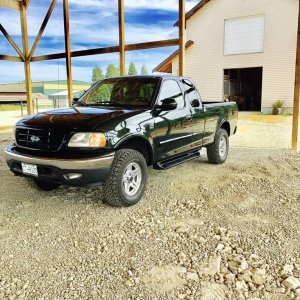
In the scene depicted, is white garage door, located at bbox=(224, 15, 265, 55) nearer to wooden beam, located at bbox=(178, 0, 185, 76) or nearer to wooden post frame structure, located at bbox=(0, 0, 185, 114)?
wooden post frame structure, located at bbox=(0, 0, 185, 114)

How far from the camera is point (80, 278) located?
2727mm

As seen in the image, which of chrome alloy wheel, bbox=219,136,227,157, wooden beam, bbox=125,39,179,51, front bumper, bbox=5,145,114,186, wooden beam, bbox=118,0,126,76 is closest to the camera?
front bumper, bbox=5,145,114,186

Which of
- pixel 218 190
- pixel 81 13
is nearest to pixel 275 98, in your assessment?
pixel 81 13

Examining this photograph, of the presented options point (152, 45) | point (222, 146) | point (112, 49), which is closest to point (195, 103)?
point (222, 146)

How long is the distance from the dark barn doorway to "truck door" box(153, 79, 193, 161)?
17705 millimetres

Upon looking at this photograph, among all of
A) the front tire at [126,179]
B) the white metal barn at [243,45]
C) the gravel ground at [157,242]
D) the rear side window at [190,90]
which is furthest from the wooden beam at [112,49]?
the white metal barn at [243,45]

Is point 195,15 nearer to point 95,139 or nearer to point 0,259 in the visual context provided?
point 95,139

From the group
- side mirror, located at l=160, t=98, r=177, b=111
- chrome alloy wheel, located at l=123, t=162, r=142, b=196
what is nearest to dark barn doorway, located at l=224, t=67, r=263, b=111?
side mirror, located at l=160, t=98, r=177, b=111

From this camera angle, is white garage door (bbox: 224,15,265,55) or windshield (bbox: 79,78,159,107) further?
white garage door (bbox: 224,15,265,55)

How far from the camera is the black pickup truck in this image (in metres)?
3.90

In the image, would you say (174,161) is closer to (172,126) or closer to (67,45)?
(172,126)

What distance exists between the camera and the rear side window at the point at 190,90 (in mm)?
5797

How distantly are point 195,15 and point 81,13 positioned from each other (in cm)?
1107

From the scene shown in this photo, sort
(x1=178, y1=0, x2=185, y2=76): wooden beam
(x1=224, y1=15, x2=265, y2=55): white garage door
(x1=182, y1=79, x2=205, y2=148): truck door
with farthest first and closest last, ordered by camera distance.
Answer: (x1=224, y1=15, x2=265, y2=55): white garage door
(x1=178, y1=0, x2=185, y2=76): wooden beam
(x1=182, y1=79, x2=205, y2=148): truck door
